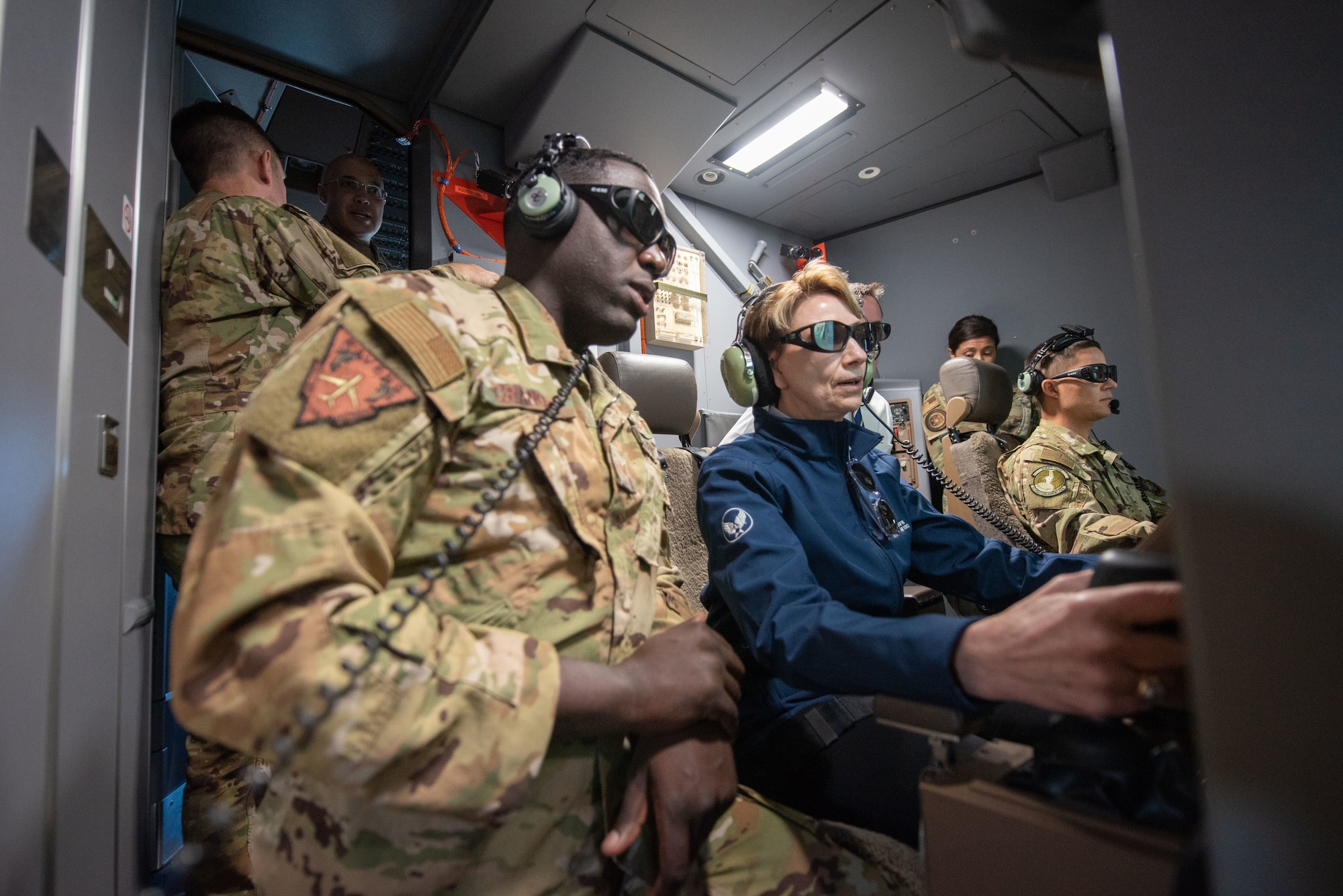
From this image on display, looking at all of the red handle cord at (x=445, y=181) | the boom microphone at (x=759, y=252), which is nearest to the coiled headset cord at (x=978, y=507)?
the red handle cord at (x=445, y=181)

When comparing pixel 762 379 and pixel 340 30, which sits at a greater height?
pixel 340 30

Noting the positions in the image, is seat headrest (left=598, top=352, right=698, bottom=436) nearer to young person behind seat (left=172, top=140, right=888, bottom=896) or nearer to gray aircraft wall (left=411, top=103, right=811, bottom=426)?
young person behind seat (left=172, top=140, right=888, bottom=896)

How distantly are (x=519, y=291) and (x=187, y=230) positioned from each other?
1.35 meters

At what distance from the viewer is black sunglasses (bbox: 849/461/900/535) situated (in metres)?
1.46

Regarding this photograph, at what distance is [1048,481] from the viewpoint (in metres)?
2.52

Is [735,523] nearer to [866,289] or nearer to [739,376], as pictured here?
[739,376]

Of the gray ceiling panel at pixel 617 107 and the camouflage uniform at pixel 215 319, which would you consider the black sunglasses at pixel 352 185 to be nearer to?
the camouflage uniform at pixel 215 319

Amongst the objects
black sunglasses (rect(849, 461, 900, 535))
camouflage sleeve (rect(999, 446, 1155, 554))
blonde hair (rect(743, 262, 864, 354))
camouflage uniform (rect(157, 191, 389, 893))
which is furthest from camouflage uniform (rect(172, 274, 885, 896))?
camouflage sleeve (rect(999, 446, 1155, 554))

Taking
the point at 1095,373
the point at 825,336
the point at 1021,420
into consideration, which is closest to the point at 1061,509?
the point at 1095,373

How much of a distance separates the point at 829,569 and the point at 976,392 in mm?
2509

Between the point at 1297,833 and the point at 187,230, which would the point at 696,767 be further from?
the point at 187,230

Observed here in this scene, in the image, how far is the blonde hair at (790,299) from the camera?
1.66 meters

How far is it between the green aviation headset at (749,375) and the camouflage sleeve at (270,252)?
1.19 metres

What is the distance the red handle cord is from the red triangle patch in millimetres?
2911
